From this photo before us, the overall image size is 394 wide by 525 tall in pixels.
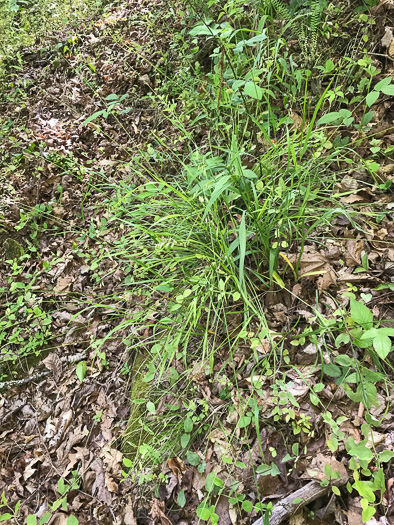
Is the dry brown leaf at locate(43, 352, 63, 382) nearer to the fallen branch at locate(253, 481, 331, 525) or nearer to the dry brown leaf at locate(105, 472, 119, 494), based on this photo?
the dry brown leaf at locate(105, 472, 119, 494)

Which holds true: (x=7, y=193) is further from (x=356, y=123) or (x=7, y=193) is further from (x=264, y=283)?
(x=356, y=123)

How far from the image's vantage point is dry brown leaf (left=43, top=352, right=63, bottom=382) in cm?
246

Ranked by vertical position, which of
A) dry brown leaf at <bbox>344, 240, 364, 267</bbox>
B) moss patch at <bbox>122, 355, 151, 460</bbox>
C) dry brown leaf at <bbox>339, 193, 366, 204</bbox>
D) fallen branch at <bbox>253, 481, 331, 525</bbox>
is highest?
dry brown leaf at <bbox>339, 193, 366, 204</bbox>

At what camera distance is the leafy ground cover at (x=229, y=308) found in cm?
144

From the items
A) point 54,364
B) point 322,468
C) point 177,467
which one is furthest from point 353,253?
point 54,364

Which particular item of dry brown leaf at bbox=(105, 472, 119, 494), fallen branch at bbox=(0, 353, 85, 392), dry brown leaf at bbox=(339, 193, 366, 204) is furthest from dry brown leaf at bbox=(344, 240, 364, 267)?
fallen branch at bbox=(0, 353, 85, 392)

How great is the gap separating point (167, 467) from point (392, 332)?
132 centimetres

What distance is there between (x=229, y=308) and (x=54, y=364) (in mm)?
1516

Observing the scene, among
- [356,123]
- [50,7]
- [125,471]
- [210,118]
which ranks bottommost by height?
[125,471]

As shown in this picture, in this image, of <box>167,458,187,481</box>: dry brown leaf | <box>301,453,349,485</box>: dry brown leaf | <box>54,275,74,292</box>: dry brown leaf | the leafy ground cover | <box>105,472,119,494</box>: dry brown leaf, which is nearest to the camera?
<box>301,453,349,485</box>: dry brown leaf

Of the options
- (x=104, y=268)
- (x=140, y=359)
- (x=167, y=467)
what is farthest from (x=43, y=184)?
(x=167, y=467)

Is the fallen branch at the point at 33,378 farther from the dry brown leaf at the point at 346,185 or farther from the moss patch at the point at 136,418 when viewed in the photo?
the dry brown leaf at the point at 346,185

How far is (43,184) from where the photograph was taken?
11.0 feet

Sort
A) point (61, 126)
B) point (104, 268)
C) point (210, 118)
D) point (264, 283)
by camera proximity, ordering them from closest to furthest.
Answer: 1. point (264, 283)
2. point (210, 118)
3. point (104, 268)
4. point (61, 126)
